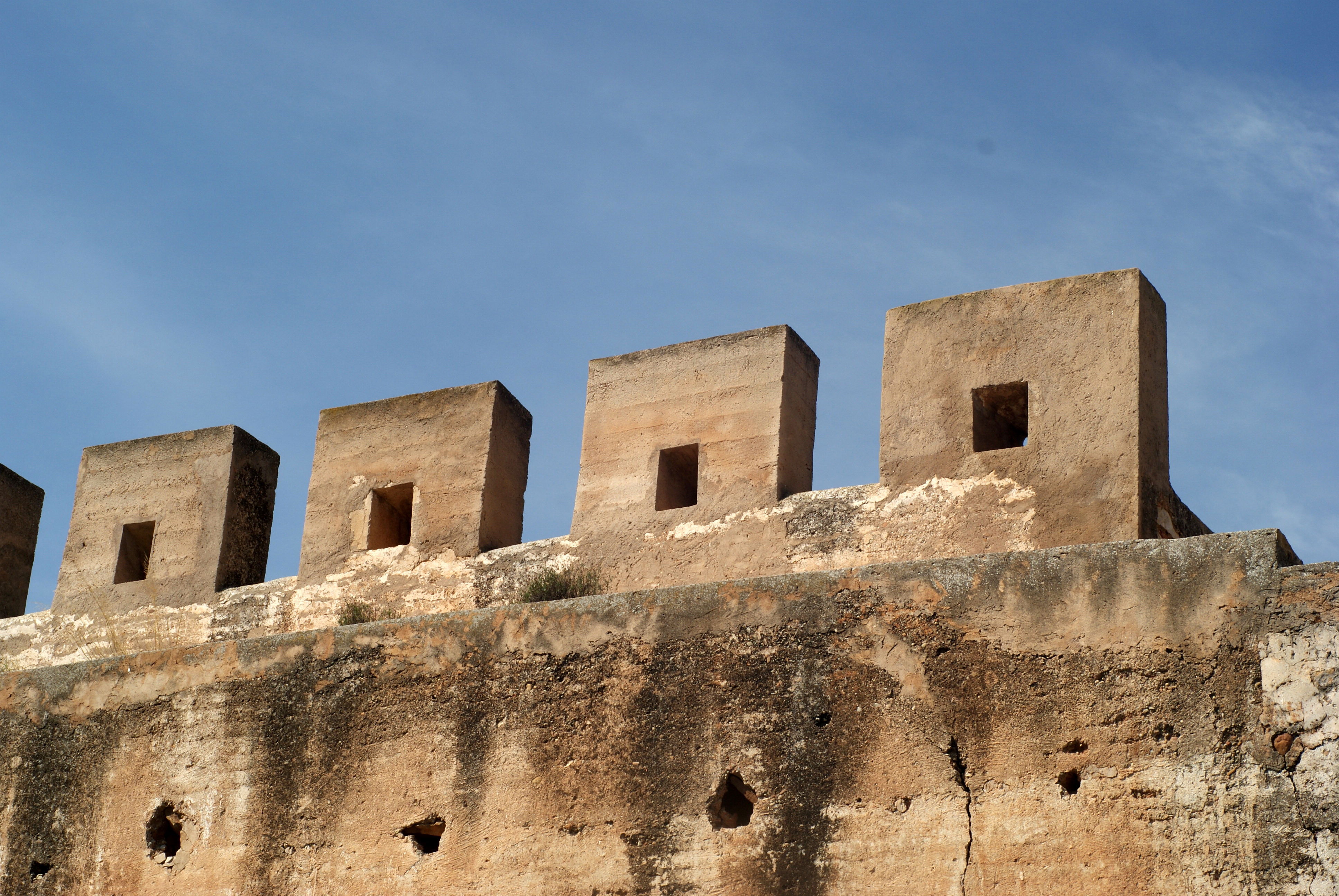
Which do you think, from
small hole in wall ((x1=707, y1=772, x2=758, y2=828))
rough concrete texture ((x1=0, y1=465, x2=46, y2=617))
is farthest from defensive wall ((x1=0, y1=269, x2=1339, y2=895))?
rough concrete texture ((x1=0, y1=465, x2=46, y2=617))

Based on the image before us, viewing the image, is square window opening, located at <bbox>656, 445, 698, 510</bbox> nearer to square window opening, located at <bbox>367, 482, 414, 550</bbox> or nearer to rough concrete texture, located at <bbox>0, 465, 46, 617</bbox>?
square window opening, located at <bbox>367, 482, 414, 550</bbox>

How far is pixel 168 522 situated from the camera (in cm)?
825

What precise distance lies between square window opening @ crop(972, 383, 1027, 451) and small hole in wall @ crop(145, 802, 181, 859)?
10.6 ft

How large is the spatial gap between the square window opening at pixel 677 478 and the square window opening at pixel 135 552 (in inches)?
102

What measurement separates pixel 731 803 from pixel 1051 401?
2289mm

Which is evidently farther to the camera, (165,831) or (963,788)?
(165,831)

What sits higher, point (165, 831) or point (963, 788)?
point (963, 788)

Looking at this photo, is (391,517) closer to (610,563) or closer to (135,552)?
(610,563)

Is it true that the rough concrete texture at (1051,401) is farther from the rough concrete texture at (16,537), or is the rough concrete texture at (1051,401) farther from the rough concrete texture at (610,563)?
the rough concrete texture at (16,537)

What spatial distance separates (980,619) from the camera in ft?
16.8

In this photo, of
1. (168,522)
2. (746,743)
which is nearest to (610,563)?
(746,743)

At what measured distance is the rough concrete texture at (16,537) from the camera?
8.77 m

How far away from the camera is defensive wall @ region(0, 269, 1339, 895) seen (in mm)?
4789

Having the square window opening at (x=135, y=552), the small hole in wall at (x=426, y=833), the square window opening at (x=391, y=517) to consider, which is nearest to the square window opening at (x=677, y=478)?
the square window opening at (x=391, y=517)
